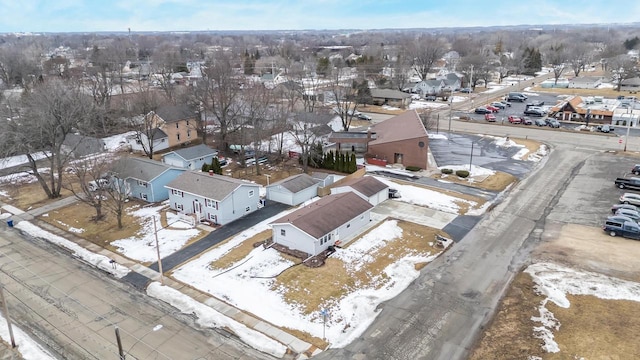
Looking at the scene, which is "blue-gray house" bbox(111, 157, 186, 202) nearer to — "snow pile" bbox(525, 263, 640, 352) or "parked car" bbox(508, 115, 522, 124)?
"snow pile" bbox(525, 263, 640, 352)

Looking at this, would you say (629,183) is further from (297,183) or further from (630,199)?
(297,183)

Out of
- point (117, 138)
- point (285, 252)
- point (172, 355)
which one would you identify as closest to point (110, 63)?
point (117, 138)

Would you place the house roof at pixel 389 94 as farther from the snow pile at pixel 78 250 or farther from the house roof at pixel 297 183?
the snow pile at pixel 78 250

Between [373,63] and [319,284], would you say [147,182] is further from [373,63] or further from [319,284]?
[373,63]

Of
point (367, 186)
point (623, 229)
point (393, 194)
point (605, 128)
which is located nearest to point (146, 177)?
point (367, 186)

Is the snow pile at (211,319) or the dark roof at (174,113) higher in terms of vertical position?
the dark roof at (174,113)

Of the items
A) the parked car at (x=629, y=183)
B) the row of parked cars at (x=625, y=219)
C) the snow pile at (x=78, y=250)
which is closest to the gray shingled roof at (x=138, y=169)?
the snow pile at (x=78, y=250)
